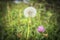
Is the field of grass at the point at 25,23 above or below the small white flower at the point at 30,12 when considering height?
below

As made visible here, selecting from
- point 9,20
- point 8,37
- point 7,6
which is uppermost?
point 7,6

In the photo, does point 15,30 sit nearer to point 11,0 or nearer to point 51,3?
point 11,0

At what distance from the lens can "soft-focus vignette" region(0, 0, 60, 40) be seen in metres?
1.78

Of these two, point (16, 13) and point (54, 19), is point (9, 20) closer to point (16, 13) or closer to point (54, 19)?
point (16, 13)

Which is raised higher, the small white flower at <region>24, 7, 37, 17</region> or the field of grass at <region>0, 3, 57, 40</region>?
the small white flower at <region>24, 7, 37, 17</region>

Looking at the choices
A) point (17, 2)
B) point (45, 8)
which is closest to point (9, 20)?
point (17, 2)

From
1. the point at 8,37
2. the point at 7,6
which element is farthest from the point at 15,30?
the point at 7,6

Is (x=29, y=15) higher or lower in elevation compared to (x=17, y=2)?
lower

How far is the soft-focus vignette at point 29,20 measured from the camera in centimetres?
178

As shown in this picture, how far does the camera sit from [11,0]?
179 cm

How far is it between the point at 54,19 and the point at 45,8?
0.12 m

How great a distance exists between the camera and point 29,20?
179cm

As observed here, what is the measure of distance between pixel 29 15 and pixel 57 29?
27 cm

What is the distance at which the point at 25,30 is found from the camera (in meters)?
1.78
